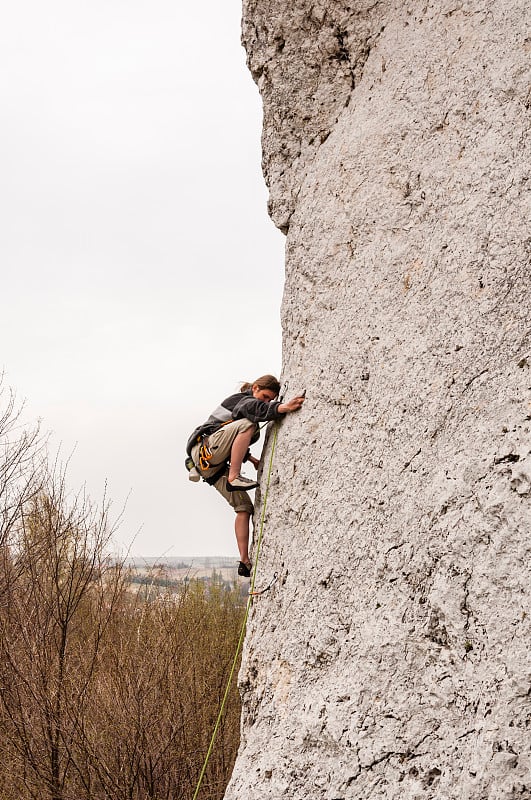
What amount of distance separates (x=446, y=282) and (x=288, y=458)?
1.19 meters

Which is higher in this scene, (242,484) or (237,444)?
(237,444)

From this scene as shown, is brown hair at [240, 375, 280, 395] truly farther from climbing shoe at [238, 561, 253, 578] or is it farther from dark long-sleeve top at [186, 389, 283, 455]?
climbing shoe at [238, 561, 253, 578]

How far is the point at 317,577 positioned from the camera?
3.15m

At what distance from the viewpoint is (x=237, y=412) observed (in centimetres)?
402

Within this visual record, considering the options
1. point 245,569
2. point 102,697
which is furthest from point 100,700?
point 245,569

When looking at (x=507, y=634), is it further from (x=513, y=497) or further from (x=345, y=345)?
(x=345, y=345)

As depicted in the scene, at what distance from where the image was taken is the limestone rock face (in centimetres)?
238

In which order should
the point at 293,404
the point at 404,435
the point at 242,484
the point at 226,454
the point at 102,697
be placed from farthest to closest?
the point at 102,697 < the point at 226,454 < the point at 242,484 < the point at 293,404 < the point at 404,435

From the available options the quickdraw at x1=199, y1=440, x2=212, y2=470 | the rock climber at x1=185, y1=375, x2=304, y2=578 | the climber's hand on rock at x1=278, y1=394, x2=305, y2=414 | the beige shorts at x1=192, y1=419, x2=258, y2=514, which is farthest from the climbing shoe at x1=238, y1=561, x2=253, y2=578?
the climber's hand on rock at x1=278, y1=394, x2=305, y2=414

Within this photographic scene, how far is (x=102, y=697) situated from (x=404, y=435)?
5285 mm

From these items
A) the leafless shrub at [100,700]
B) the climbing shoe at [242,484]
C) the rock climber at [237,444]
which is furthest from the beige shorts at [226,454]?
the leafless shrub at [100,700]

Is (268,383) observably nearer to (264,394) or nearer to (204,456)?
(264,394)

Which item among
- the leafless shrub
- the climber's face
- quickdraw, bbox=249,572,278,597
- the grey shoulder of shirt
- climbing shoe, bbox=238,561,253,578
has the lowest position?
the leafless shrub

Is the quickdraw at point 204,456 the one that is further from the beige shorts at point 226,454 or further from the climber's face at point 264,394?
the climber's face at point 264,394
